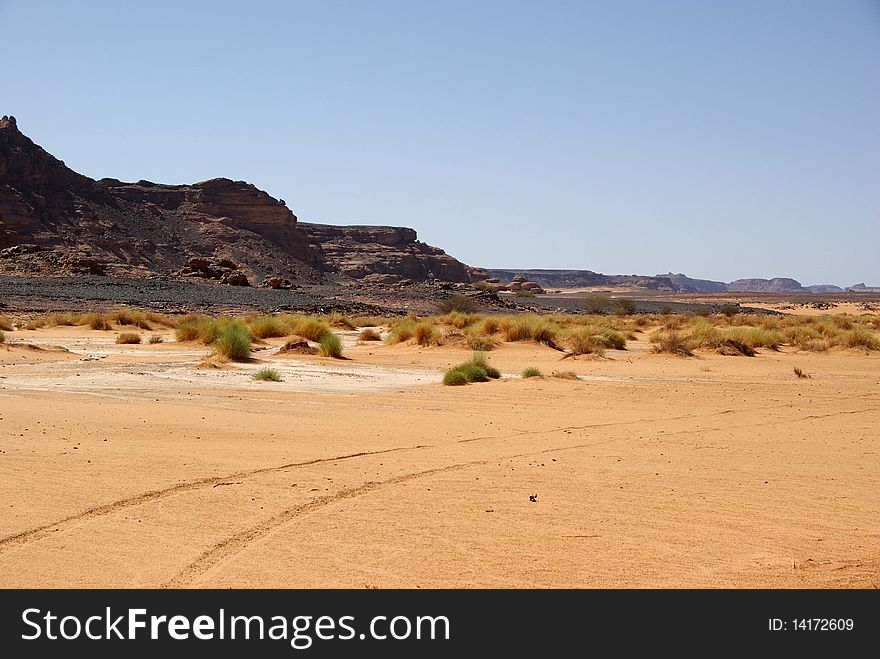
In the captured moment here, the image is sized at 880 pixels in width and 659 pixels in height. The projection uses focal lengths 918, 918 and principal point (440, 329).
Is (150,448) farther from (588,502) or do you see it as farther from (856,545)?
(856,545)

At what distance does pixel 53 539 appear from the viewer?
6.21 m

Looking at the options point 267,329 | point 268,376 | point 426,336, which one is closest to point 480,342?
point 426,336

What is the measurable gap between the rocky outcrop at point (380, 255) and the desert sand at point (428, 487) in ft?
392

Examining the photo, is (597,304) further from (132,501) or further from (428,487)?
(132,501)

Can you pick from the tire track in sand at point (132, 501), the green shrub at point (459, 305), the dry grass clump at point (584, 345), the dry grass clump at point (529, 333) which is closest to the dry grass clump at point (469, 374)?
the dry grass clump at point (584, 345)

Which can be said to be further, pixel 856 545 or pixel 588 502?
pixel 588 502

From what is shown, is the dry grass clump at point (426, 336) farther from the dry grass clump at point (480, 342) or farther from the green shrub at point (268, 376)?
the green shrub at point (268, 376)

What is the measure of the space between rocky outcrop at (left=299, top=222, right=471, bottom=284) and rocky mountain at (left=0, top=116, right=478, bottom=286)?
42 centimetres

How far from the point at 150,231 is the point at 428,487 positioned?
107 meters

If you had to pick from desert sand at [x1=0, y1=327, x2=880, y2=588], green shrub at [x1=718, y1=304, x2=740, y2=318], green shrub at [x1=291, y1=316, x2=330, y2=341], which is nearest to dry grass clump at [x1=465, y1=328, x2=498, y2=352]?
green shrub at [x1=291, y1=316, x2=330, y2=341]

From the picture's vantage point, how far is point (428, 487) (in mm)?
8156

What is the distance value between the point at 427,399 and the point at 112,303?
4046 cm
